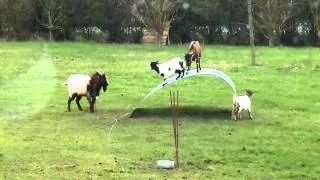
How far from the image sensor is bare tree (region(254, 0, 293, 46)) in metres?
36.3

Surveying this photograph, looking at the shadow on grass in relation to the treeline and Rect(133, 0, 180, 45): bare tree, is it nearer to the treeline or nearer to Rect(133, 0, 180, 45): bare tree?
the treeline

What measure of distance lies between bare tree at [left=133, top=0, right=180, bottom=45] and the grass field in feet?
51.6

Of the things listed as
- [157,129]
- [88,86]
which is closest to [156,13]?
[88,86]

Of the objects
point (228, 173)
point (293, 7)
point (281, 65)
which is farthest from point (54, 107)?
point (293, 7)

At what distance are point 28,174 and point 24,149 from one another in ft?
5.22

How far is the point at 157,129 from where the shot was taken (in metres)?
11.6

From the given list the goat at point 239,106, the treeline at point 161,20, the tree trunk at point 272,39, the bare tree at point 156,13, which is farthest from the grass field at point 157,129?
the bare tree at point 156,13

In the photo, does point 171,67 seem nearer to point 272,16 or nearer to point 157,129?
point 157,129

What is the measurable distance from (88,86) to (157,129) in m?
2.73

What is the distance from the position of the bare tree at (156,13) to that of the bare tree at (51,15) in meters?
4.53

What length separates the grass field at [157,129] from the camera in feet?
28.5

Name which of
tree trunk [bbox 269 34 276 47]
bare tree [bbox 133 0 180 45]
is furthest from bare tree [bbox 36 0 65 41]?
tree trunk [bbox 269 34 276 47]

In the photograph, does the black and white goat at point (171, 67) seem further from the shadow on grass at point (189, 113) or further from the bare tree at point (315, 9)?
the bare tree at point (315, 9)

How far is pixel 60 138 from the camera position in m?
10.8
